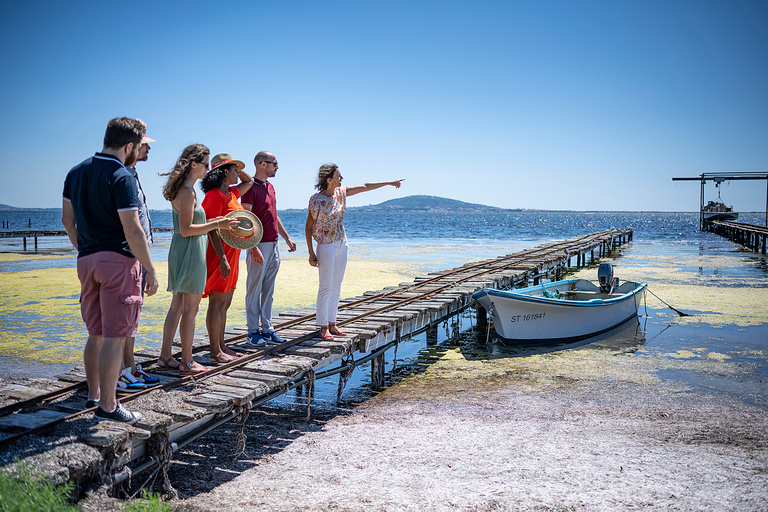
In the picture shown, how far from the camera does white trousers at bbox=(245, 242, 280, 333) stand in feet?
18.3

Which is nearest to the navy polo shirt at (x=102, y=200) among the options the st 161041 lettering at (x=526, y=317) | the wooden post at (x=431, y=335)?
the st 161041 lettering at (x=526, y=317)

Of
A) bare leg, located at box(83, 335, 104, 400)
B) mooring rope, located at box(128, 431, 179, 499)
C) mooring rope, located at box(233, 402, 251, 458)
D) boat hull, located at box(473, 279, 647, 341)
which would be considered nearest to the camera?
bare leg, located at box(83, 335, 104, 400)

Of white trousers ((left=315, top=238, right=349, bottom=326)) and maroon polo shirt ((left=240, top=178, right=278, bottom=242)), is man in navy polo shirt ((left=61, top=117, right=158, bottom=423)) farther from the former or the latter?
white trousers ((left=315, top=238, right=349, bottom=326))

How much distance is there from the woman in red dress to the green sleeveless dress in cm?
33

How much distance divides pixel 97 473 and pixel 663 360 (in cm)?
803

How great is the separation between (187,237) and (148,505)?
6.45ft

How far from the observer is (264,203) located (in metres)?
5.50

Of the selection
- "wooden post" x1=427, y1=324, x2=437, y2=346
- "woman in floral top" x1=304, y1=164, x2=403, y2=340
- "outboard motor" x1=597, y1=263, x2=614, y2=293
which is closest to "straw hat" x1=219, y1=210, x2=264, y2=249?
"woman in floral top" x1=304, y1=164, x2=403, y2=340

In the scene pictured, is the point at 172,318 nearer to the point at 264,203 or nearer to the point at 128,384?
the point at 128,384

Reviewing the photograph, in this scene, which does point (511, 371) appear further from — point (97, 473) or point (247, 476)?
point (97, 473)

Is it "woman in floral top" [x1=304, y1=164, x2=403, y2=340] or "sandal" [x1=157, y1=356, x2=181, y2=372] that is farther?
"woman in floral top" [x1=304, y1=164, x2=403, y2=340]

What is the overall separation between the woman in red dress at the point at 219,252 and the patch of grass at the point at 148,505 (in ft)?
5.36

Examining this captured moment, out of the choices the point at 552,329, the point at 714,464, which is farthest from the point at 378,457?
the point at 552,329

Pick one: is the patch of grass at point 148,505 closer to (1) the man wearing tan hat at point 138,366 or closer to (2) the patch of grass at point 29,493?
(2) the patch of grass at point 29,493
